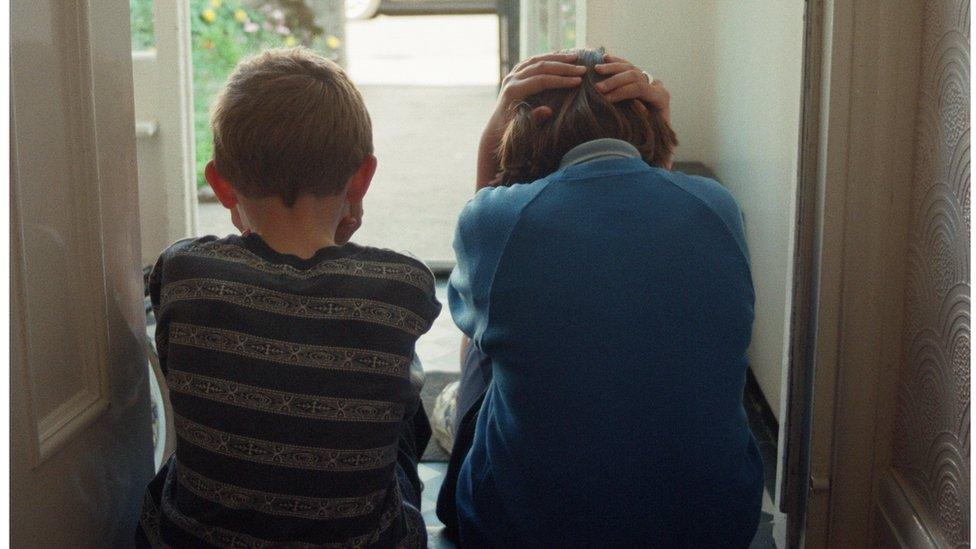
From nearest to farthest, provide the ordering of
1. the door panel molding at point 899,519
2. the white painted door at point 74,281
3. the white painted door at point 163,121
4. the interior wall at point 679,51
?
the white painted door at point 74,281
the door panel molding at point 899,519
the interior wall at point 679,51
the white painted door at point 163,121

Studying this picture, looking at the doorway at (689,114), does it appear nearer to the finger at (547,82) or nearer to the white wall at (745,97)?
the white wall at (745,97)

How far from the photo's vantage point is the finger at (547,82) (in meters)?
1.42

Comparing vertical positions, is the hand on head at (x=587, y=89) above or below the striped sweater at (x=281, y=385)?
above

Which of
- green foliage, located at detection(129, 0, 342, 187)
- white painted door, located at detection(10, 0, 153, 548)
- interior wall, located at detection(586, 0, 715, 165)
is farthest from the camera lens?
green foliage, located at detection(129, 0, 342, 187)

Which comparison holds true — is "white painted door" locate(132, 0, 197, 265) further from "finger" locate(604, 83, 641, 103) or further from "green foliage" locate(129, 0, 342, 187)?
"finger" locate(604, 83, 641, 103)

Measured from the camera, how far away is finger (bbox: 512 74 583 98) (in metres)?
1.42

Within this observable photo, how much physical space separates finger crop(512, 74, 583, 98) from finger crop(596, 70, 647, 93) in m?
0.03

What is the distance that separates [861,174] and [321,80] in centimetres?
85

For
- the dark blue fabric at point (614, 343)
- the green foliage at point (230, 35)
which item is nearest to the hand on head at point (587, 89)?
the dark blue fabric at point (614, 343)

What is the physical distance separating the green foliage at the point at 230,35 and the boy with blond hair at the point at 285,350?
13.0 ft

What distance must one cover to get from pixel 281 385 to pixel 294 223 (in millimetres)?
215

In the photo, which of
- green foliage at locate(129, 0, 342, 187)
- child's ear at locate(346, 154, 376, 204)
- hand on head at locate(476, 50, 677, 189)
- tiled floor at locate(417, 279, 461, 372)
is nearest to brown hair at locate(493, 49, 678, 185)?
hand on head at locate(476, 50, 677, 189)

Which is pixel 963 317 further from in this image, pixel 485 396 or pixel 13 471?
pixel 13 471

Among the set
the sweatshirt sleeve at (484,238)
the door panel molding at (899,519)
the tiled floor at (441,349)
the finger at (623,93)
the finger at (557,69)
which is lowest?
the tiled floor at (441,349)
